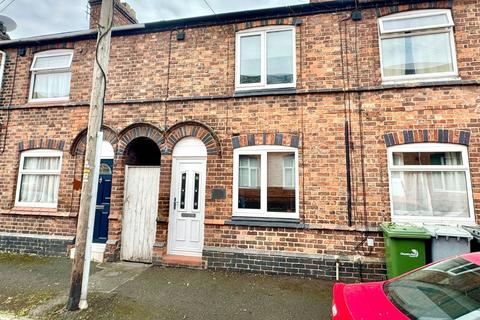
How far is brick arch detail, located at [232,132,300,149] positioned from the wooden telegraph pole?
290 centimetres

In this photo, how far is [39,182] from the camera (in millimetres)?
7262

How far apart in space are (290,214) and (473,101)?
4290 millimetres

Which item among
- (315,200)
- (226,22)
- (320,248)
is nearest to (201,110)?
(226,22)

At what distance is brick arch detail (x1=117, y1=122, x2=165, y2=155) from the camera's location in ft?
22.0

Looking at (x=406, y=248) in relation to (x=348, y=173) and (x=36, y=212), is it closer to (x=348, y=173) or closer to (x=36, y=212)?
(x=348, y=173)

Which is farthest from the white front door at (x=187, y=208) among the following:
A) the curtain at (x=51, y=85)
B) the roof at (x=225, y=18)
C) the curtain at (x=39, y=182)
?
the curtain at (x=51, y=85)

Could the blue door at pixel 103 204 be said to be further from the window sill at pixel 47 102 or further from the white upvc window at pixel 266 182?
the white upvc window at pixel 266 182

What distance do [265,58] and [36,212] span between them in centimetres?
704

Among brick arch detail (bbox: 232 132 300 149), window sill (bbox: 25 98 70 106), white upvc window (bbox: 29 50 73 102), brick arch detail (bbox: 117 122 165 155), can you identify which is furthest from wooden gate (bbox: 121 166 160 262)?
white upvc window (bbox: 29 50 73 102)

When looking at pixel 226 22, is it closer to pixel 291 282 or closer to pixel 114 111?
pixel 114 111

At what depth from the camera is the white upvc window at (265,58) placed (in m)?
6.38

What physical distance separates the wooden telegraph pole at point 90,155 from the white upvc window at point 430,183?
5.60m

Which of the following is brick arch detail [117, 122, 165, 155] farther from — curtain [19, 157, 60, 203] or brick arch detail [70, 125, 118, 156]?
curtain [19, 157, 60, 203]

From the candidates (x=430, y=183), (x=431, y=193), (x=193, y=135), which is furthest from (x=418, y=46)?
(x=193, y=135)
